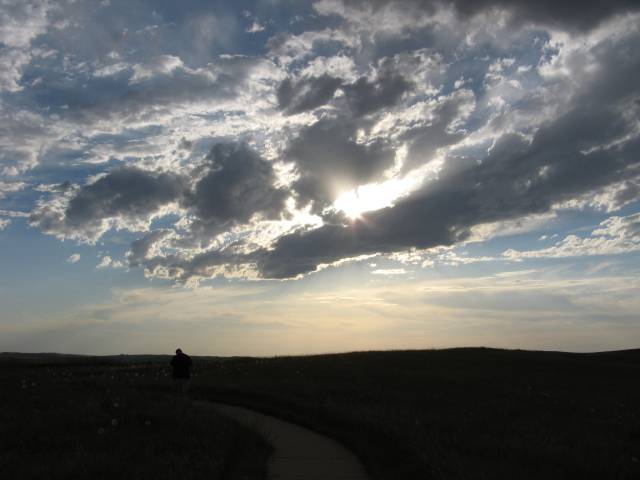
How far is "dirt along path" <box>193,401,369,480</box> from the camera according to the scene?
11.8 meters

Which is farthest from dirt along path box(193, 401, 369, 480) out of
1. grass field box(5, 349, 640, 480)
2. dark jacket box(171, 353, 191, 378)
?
dark jacket box(171, 353, 191, 378)

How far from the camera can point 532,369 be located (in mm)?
45188

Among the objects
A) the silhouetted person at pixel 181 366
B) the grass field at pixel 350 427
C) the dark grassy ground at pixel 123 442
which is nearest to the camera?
the dark grassy ground at pixel 123 442

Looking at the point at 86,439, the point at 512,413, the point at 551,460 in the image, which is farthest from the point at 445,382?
the point at 86,439

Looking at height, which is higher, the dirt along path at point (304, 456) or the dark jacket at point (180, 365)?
the dark jacket at point (180, 365)

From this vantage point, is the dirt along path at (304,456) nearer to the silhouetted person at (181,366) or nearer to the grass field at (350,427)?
the grass field at (350,427)

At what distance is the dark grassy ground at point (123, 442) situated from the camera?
11.0 metres

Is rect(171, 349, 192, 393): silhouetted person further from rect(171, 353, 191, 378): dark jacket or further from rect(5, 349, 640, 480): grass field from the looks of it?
rect(5, 349, 640, 480): grass field

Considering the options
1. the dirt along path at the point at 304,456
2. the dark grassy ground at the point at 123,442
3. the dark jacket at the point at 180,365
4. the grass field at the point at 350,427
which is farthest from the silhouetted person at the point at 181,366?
the dirt along path at the point at 304,456

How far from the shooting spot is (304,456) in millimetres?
13641

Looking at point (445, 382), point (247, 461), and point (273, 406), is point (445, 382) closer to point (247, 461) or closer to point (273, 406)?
point (273, 406)

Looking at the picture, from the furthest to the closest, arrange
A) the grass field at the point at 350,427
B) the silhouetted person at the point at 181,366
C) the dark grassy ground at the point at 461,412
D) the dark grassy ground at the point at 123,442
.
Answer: the silhouetted person at the point at 181,366, the dark grassy ground at the point at 461,412, the grass field at the point at 350,427, the dark grassy ground at the point at 123,442

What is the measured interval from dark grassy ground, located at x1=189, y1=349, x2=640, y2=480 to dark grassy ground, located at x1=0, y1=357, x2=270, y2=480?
10.5 feet

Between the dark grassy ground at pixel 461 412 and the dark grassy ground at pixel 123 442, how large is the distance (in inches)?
126
